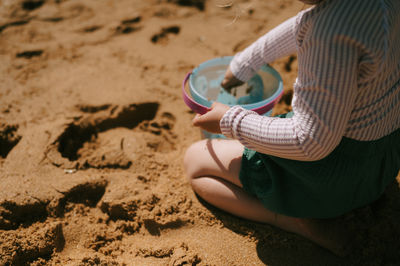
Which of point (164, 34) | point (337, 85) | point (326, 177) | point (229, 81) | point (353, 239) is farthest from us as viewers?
point (164, 34)

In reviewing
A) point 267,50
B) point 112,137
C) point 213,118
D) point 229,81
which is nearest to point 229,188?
point 213,118

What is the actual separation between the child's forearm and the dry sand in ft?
0.52

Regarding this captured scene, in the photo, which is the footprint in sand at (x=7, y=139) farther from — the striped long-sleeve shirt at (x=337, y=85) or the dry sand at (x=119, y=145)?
the striped long-sleeve shirt at (x=337, y=85)

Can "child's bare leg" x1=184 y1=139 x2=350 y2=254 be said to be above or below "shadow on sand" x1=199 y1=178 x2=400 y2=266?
above

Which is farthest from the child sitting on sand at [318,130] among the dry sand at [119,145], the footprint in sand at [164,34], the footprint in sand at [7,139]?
the footprint in sand at [164,34]

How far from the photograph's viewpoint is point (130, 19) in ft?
7.69

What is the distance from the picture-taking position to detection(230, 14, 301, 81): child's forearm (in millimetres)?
1193

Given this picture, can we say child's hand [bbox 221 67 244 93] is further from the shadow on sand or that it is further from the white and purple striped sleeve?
the shadow on sand

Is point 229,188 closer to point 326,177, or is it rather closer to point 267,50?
point 326,177

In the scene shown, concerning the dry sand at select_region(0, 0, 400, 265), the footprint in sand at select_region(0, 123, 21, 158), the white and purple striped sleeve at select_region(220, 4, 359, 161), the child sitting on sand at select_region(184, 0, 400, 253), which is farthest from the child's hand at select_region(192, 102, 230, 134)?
the footprint in sand at select_region(0, 123, 21, 158)

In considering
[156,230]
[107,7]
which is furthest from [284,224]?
[107,7]

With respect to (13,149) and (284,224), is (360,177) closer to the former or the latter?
(284,224)

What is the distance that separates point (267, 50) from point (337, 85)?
21.7 inches

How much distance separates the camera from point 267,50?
1.26 metres
